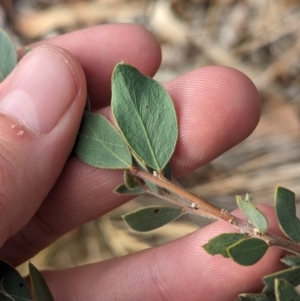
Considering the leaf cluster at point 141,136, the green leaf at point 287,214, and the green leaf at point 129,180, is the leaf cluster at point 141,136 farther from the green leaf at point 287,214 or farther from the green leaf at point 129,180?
the green leaf at point 287,214

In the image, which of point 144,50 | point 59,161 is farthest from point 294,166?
point 59,161

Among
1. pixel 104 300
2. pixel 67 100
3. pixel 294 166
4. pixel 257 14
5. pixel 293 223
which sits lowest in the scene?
pixel 104 300

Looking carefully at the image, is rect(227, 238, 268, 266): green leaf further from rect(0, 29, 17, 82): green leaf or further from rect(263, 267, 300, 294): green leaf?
rect(0, 29, 17, 82): green leaf

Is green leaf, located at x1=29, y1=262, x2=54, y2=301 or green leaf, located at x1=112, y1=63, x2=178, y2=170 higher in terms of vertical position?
green leaf, located at x1=112, y1=63, x2=178, y2=170

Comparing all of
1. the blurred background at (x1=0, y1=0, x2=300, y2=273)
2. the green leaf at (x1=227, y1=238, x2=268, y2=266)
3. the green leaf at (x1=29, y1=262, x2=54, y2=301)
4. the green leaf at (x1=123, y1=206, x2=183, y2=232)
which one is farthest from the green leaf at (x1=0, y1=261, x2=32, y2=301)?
the blurred background at (x1=0, y1=0, x2=300, y2=273)

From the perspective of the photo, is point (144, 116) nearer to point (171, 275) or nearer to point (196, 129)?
point (196, 129)

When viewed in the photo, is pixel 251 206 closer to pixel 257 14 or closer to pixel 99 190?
pixel 99 190
